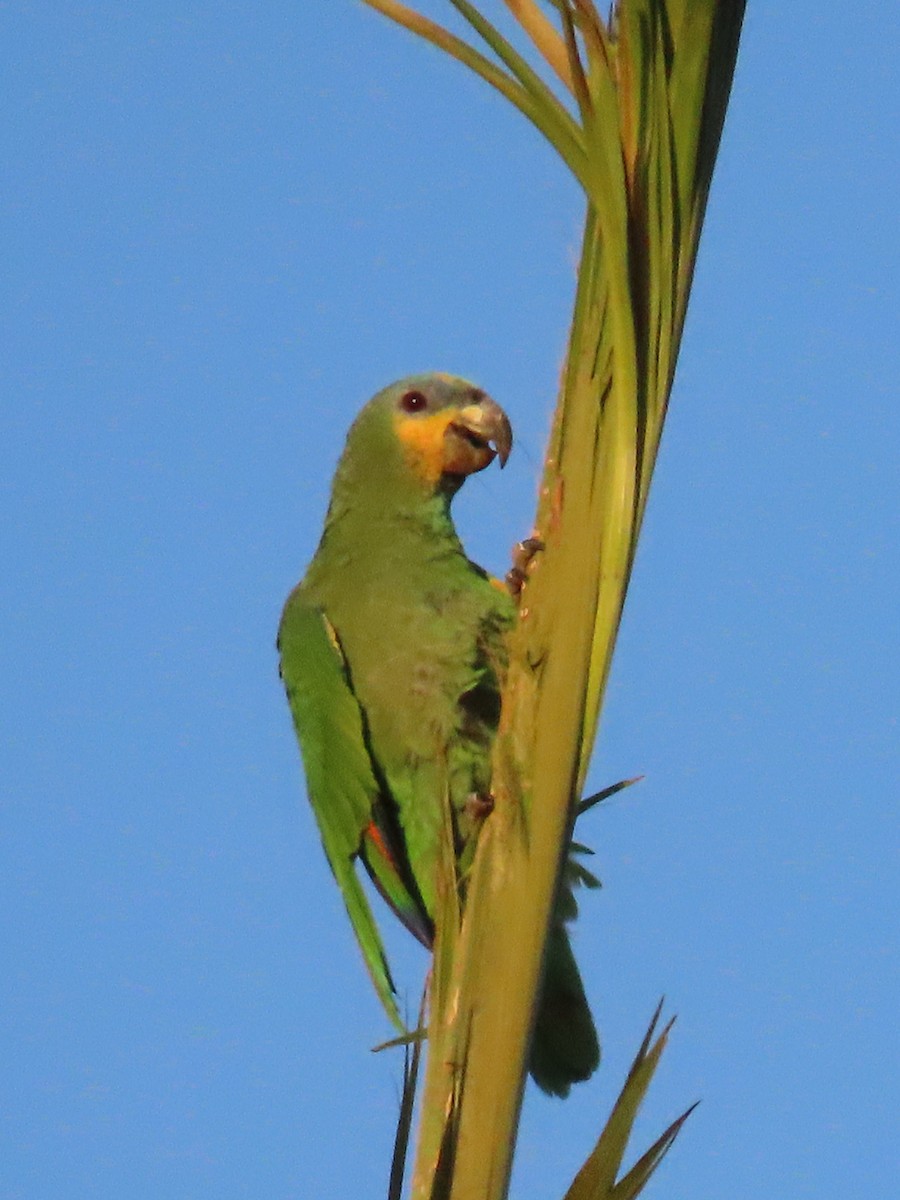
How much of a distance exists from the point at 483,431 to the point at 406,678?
76 cm

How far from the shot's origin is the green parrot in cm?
330

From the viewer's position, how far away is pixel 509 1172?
1502mm

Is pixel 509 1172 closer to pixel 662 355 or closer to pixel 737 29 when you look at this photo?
pixel 662 355

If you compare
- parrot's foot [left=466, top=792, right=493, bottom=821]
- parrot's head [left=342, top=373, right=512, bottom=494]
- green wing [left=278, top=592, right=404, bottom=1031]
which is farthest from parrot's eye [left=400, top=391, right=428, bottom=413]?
parrot's foot [left=466, top=792, right=493, bottom=821]

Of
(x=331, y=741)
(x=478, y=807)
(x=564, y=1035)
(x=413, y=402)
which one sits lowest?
(x=478, y=807)

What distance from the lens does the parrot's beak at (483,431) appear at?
374 cm

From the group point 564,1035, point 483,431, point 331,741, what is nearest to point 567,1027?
point 564,1035

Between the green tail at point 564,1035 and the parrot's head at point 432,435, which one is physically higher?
the parrot's head at point 432,435

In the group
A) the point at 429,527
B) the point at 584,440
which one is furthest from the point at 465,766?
Answer: the point at 584,440

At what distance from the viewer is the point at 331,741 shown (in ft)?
11.4

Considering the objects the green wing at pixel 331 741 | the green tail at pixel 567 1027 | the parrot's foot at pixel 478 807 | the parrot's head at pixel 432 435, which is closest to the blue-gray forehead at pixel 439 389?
the parrot's head at pixel 432 435

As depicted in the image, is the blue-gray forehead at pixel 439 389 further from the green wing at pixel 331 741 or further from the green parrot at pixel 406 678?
the green wing at pixel 331 741

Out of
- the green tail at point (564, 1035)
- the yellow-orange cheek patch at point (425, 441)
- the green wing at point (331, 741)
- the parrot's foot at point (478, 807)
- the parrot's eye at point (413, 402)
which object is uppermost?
the parrot's eye at point (413, 402)

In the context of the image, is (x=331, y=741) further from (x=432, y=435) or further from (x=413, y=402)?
(x=413, y=402)
